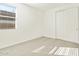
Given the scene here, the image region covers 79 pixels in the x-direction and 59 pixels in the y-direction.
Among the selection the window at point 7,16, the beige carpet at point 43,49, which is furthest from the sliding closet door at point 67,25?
the window at point 7,16

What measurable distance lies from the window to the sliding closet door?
1.67ft

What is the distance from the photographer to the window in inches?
69.3

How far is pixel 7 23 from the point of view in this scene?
1.77m

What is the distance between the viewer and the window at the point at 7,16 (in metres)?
1.76

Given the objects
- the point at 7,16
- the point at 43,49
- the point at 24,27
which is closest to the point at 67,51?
the point at 43,49

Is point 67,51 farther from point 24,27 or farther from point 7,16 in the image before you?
point 7,16

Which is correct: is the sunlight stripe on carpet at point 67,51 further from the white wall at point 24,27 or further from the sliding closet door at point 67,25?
the white wall at point 24,27

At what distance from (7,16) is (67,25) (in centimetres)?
69

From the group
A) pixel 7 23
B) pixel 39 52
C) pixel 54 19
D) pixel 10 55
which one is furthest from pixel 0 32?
pixel 54 19

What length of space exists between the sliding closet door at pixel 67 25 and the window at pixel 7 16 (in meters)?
0.51

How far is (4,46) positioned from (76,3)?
3.08ft

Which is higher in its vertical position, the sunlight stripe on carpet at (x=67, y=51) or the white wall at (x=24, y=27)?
the white wall at (x=24, y=27)

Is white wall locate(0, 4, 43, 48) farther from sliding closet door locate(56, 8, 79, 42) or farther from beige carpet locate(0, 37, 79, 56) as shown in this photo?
sliding closet door locate(56, 8, 79, 42)

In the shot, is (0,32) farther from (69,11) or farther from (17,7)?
(69,11)
